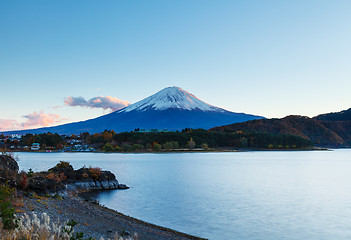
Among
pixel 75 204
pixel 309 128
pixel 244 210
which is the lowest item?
pixel 244 210

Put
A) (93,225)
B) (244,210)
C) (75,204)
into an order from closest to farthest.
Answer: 1. (93,225)
2. (75,204)
3. (244,210)

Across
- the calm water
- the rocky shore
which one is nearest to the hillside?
the calm water

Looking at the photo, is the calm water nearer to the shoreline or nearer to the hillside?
the shoreline

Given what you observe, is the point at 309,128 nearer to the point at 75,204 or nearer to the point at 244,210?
the point at 244,210

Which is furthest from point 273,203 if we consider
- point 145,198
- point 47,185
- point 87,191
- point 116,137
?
point 116,137

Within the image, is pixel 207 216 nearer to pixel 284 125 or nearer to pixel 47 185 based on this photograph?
pixel 47 185

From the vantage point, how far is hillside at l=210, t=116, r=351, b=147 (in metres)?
179

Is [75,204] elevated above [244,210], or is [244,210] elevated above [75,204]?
[75,204]

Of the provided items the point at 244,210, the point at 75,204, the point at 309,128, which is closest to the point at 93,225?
the point at 75,204

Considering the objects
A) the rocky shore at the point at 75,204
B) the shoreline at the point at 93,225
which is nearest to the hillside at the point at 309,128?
the rocky shore at the point at 75,204

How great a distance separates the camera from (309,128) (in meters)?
189

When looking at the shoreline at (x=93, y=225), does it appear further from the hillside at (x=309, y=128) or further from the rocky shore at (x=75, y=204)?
the hillside at (x=309, y=128)

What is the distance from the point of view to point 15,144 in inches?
6388

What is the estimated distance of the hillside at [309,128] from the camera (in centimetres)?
17925
